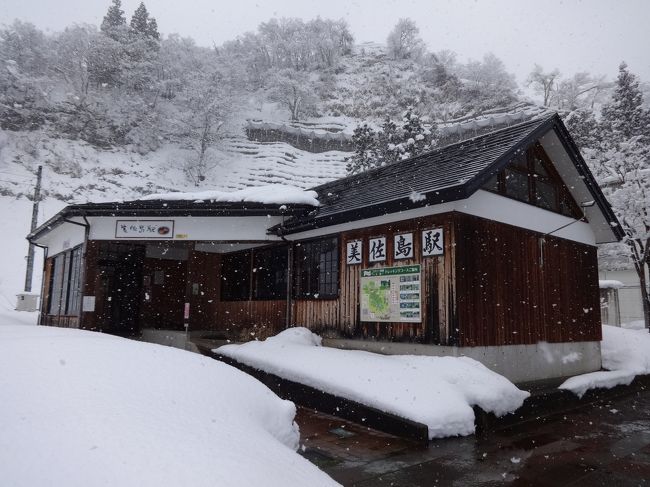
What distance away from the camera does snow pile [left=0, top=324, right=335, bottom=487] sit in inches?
81.3

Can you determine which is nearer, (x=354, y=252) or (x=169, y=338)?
(x=354, y=252)

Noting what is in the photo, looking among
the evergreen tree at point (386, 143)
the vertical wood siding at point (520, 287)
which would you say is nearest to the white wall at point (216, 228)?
the vertical wood siding at point (520, 287)

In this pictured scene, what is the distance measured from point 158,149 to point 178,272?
31.0 metres

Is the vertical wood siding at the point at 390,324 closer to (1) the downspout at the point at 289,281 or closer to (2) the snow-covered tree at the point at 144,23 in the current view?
(1) the downspout at the point at 289,281

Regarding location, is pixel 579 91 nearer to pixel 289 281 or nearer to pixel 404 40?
pixel 404 40

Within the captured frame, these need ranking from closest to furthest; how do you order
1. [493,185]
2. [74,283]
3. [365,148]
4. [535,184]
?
[493,185]
[535,184]
[74,283]
[365,148]

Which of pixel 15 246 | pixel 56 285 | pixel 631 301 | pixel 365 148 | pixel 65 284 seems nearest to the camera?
pixel 65 284

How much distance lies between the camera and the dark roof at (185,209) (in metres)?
12.0

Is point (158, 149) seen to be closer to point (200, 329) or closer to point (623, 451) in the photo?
point (200, 329)

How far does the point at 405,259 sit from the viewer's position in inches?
360

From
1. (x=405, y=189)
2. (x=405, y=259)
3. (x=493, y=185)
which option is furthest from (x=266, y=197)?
(x=493, y=185)

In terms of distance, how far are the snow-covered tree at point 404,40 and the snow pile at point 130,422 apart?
79.7 m

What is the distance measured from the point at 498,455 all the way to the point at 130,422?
466cm

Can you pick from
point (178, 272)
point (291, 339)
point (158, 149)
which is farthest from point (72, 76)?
point (291, 339)
